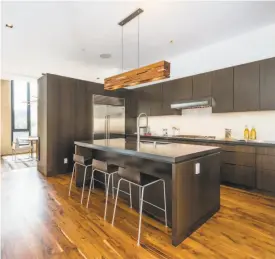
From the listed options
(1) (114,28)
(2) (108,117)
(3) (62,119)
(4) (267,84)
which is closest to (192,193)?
(4) (267,84)

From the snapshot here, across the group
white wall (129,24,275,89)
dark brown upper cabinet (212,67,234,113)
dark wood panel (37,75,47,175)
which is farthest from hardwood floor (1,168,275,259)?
white wall (129,24,275,89)

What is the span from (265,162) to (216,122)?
149 cm

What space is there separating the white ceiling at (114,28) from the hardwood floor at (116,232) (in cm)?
300

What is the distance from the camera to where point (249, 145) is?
11.0 ft

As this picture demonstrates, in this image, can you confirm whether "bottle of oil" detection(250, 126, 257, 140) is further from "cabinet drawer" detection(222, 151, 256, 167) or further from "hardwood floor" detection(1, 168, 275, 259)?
"hardwood floor" detection(1, 168, 275, 259)

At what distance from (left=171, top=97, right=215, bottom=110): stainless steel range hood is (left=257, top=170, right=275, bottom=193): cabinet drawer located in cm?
167

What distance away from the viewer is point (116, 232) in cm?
219

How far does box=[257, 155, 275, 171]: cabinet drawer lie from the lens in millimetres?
3135

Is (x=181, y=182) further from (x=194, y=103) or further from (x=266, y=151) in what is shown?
(x=194, y=103)

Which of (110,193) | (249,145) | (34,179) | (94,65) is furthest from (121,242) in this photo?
(94,65)

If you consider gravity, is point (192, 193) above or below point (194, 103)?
below

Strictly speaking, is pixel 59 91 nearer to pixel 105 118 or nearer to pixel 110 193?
pixel 105 118

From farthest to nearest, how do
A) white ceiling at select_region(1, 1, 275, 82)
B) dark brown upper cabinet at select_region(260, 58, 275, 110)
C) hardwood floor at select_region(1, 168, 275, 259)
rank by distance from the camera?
dark brown upper cabinet at select_region(260, 58, 275, 110) → white ceiling at select_region(1, 1, 275, 82) → hardwood floor at select_region(1, 168, 275, 259)

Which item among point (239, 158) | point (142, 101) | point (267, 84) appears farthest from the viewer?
point (142, 101)
